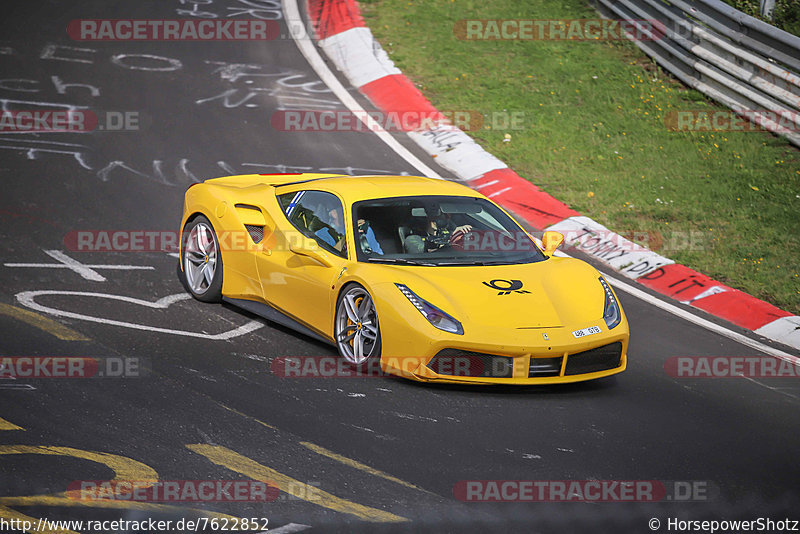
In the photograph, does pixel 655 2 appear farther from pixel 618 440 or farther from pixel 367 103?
pixel 618 440

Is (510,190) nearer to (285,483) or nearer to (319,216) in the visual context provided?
(319,216)

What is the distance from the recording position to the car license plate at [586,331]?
6438mm

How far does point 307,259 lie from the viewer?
7.18 m

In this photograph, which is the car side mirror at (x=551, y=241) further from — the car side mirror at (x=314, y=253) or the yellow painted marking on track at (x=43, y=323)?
the yellow painted marking on track at (x=43, y=323)

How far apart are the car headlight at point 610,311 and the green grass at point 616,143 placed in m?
2.66

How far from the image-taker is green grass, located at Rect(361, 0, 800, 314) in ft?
33.6

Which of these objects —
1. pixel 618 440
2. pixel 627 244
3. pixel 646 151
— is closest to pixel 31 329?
pixel 618 440

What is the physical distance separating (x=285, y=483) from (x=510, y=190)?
715cm

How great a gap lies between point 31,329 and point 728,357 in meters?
5.29

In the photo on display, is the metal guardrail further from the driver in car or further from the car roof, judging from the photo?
the driver in car

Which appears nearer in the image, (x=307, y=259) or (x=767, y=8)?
(x=307, y=259)

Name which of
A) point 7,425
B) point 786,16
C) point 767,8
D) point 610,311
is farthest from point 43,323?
point 786,16

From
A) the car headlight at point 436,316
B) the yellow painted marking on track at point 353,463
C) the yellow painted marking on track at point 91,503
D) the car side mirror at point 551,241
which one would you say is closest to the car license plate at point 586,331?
the car headlight at point 436,316

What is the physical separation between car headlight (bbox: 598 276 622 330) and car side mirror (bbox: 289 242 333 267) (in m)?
1.97
